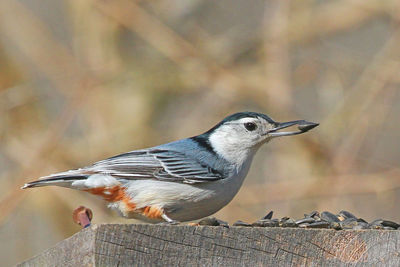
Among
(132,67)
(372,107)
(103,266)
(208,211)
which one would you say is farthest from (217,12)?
(103,266)

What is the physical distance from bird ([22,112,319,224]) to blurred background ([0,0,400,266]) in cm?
171

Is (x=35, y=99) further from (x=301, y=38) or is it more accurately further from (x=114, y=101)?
(x=301, y=38)

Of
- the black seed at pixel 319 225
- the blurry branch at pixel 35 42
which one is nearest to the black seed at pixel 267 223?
the black seed at pixel 319 225

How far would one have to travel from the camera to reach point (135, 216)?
12.1 feet

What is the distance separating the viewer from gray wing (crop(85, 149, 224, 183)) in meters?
3.69

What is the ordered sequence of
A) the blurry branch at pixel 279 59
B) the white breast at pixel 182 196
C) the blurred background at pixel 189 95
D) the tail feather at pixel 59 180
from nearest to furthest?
1. the tail feather at pixel 59 180
2. the white breast at pixel 182 196
3. the blurred background at pixel 189 95
4. the blurry branch at pixel 279 59

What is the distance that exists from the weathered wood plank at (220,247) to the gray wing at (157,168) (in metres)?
0.97

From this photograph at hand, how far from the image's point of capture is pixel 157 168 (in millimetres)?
3775

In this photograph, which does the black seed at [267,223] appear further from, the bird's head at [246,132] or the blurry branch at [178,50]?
the blurry branch at [178,50]

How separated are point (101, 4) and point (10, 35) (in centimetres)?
85

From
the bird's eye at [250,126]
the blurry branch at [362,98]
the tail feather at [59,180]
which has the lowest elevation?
the tail feather at [59,180]

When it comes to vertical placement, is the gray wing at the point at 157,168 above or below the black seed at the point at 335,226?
above

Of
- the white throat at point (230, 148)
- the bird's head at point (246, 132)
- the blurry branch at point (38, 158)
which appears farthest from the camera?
the blurry branch at point (38, 158)

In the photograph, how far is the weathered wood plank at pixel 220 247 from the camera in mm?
2408
